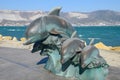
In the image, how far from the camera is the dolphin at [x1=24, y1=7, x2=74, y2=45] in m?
9.27

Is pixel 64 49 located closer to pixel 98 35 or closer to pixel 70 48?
pixel 70 48

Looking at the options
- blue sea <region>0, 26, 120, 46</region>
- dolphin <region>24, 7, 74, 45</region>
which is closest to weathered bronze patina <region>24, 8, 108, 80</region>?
dolphin <region>24, 7, 74, 45</region>

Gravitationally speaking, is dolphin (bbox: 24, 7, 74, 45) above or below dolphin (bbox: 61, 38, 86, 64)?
above

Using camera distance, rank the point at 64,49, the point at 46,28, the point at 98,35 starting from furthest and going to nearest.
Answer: the point at 98,35, the point at 46,28, the point at 64,49

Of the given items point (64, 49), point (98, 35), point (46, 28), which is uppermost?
point (46, 28)

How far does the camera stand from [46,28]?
370 inches

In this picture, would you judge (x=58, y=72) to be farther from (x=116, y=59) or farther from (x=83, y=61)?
(x=116, y=59)

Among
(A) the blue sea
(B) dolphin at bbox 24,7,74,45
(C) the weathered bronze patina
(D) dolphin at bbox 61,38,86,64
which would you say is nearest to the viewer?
(C) the weathered bronze patina

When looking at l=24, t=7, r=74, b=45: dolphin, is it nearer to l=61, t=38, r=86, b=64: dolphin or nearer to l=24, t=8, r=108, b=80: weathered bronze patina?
l=24, t=8, r=108, b=80: weathered bronze patina

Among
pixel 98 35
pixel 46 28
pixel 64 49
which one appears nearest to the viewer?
pixel 64 49

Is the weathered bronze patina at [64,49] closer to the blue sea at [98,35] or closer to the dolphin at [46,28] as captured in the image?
the dolphin at [46,28]

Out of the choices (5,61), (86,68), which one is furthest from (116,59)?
(86,68)

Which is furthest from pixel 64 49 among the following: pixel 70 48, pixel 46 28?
pixel 46 28

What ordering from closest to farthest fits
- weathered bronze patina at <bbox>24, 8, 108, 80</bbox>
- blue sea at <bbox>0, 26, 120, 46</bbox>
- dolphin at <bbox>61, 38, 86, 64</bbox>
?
weathered bronze patina at <bbox>24, 8, 108, 80</bbox>
dolphin at <bbox>61, 38, 86, 64</bbox>
blue sea at <bbox>0, 26, 120, 46</bbox>
